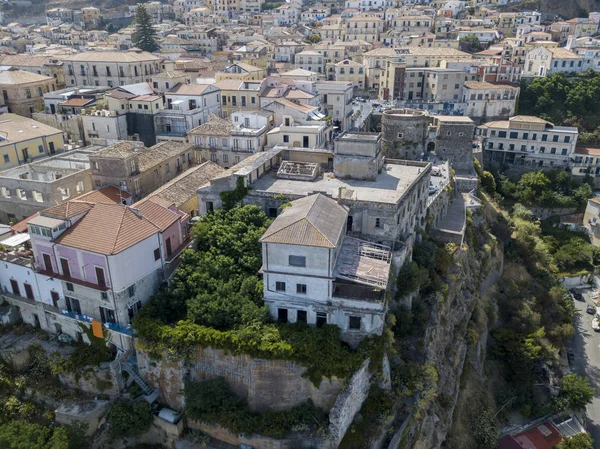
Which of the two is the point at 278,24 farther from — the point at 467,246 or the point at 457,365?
the point at 457,365

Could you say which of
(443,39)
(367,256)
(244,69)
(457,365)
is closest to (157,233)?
(367,256)

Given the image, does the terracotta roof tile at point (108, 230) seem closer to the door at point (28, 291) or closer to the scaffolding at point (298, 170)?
the door at point (28, 291)

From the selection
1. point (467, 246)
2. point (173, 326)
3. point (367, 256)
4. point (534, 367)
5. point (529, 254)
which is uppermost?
point (367, 256)

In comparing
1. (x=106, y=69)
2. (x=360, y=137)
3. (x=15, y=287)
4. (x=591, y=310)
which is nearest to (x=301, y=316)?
(x=360, y=137)

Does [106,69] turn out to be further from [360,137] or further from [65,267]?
[65,267]

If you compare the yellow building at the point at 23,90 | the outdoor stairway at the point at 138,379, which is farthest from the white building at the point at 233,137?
the outdoor stairway at the point at 138,379

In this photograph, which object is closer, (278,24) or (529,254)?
(529,254)
